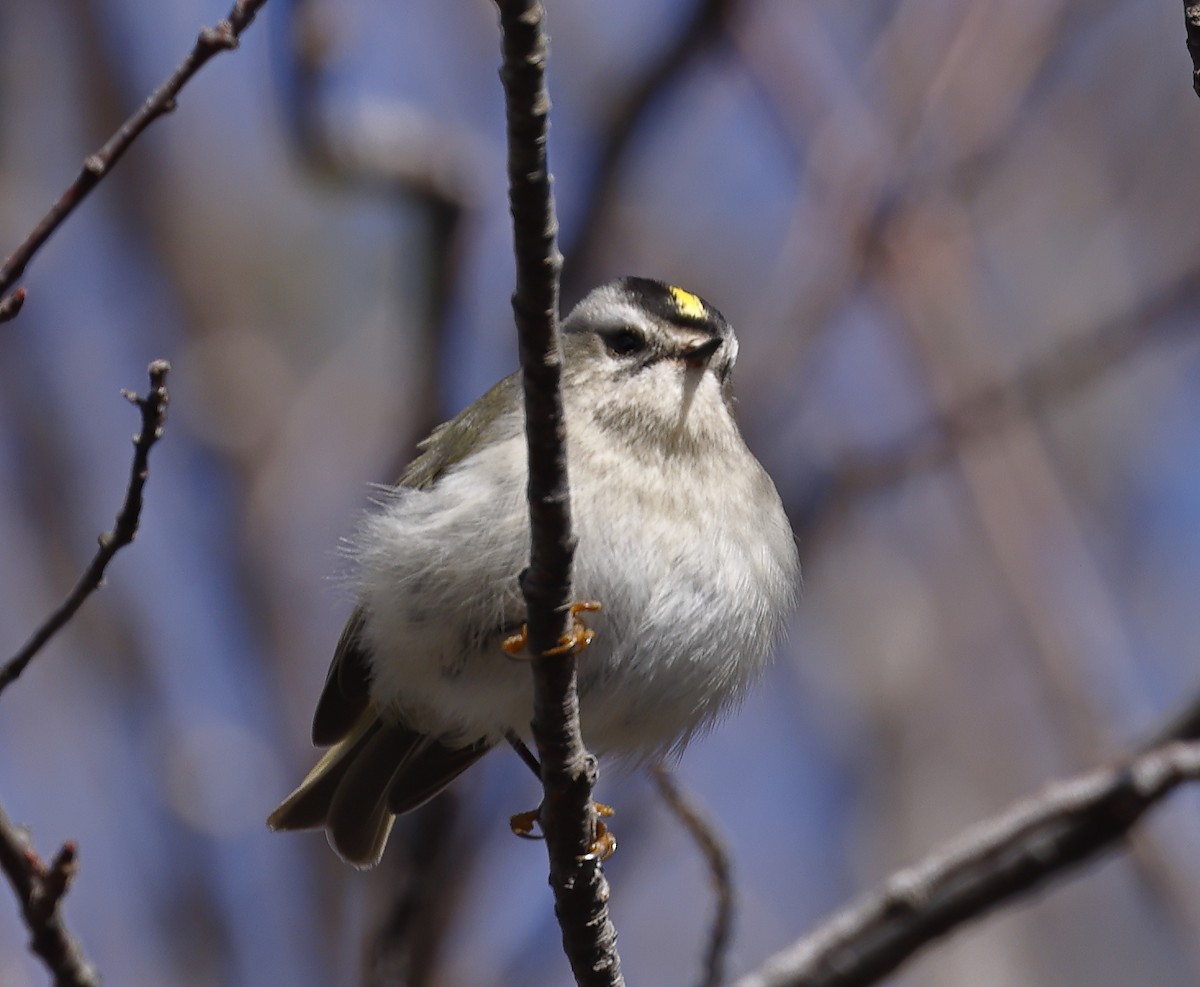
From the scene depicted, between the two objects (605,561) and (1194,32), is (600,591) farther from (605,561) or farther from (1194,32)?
(1194,32)

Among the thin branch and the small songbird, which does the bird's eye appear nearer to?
the small songbird

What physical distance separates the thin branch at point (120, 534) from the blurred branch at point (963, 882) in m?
1.31

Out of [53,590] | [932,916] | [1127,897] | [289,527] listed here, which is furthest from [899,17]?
[1127,897]

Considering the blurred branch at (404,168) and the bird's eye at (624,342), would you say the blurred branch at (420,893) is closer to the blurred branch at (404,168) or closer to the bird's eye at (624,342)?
the blurred branch at (404,168)

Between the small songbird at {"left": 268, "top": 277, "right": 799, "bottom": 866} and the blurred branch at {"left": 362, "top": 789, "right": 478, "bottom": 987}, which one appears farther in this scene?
the blurred branch at {"left": 362, "top": 789, "right": 478, "bottom": 987}

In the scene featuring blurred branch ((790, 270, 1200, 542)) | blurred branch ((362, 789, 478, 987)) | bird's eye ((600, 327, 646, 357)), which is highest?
bird's eye ((600, 327, 646, 357))

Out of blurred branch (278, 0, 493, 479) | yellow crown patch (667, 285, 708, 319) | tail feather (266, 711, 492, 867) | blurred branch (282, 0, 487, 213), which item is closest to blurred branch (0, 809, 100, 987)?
tail feather (266, 711, 492, 867)

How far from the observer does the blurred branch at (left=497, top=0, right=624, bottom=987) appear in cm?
149

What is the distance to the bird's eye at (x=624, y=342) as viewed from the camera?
309 cm

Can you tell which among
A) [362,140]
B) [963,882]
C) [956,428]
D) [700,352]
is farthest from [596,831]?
[362,140]

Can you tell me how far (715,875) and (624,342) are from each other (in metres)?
1.13

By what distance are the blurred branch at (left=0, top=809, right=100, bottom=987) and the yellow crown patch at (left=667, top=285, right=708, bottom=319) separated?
5.73ft

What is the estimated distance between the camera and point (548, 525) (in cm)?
192

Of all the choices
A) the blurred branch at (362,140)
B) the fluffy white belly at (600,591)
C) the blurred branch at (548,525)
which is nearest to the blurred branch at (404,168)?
the blurred branch at (362,140)
